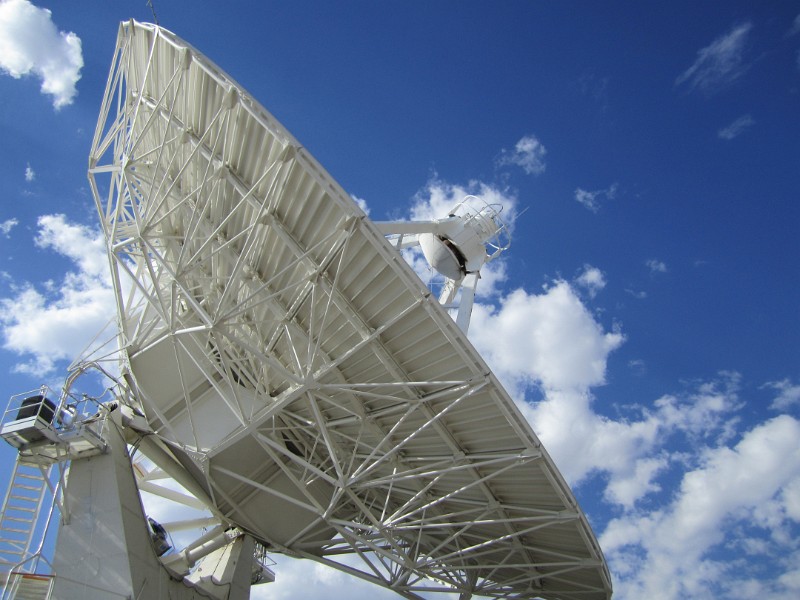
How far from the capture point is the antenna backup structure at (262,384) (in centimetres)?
1661

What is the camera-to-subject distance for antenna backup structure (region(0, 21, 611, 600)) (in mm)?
16609

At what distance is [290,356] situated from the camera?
63.4 feet

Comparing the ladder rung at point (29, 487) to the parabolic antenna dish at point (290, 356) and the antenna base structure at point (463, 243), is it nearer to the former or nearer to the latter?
the parabolic antenna dish at point (290, 356)

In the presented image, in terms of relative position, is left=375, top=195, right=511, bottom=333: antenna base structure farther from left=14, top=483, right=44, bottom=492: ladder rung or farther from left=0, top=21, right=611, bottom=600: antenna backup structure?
left=14, top=483, right=44, bottom=492: ladder rung

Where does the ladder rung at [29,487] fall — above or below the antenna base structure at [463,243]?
below

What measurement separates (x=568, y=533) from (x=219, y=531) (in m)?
10.7

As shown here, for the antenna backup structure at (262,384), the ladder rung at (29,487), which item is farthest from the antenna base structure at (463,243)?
the ladder rung at (29,487)

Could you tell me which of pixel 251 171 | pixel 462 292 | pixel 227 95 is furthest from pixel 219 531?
pixel 227 95

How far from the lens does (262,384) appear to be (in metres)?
20.0

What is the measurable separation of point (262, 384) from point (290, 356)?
4.52 ft

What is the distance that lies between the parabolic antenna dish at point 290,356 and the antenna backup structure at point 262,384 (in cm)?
7

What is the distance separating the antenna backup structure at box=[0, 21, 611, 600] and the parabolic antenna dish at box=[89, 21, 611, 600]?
65mm

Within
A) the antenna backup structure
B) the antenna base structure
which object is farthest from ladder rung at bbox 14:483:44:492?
the antenna base structure

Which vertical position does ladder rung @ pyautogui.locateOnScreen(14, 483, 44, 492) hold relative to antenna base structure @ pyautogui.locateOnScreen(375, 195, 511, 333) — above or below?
below
